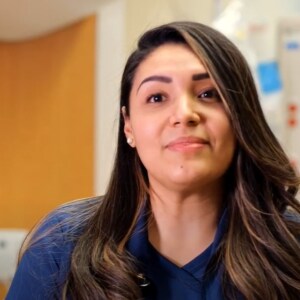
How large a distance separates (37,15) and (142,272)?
74cm

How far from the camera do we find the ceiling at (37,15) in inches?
48.5

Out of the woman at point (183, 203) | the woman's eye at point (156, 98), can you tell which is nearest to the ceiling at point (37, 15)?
the woman at point (183, 203)

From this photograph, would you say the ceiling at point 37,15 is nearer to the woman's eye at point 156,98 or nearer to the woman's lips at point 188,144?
the woman's eye at point 156,98

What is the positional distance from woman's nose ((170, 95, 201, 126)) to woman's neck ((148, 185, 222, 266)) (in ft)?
0.51

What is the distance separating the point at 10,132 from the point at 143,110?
701mm

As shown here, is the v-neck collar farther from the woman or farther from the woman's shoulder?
the woman's shoulder

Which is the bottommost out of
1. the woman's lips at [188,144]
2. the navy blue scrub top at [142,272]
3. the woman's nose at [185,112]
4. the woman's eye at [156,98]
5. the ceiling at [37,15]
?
the navy blue scrub top at [142,272]

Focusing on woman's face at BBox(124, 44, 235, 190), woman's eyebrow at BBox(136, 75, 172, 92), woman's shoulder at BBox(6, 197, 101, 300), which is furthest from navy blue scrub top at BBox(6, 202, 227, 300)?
woman's eyebrow at BBox(136, 75, 172, 92)

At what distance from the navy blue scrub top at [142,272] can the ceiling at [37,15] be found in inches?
23.4

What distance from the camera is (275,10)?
2117 millimetres

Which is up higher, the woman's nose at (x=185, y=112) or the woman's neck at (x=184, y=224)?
the woman's nose at (x=185, y=112)

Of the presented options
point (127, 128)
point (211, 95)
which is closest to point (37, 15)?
point (127, 128)

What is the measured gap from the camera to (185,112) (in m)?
0.79

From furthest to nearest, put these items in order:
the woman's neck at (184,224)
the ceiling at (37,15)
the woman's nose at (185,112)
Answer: the ceiling at (37,15) → the woman's neck at (184,224) → the woman's nose at (185,112)
